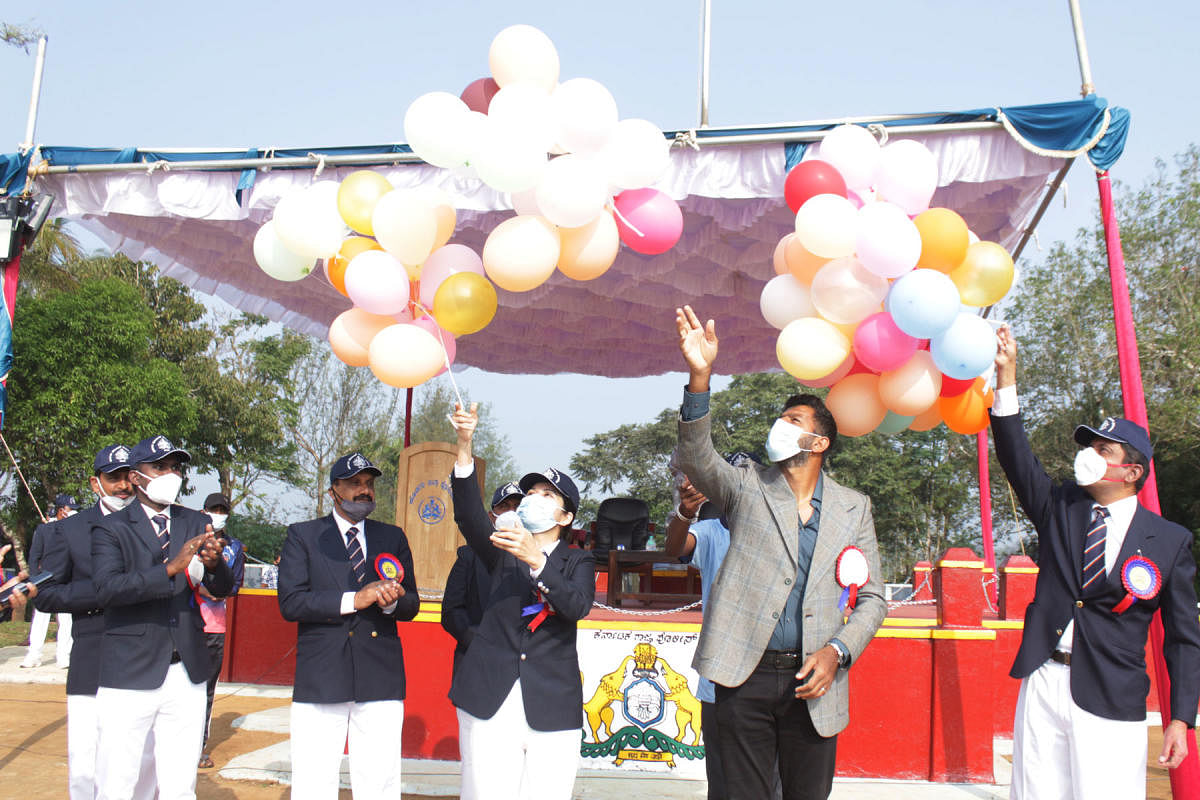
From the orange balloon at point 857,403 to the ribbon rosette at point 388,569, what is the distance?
1.90 meters

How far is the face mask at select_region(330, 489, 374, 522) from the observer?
3.96 m

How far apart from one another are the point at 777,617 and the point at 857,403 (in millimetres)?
1148

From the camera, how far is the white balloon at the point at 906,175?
388cm

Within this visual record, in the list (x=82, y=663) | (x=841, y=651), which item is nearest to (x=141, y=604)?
(x=82, y=663)

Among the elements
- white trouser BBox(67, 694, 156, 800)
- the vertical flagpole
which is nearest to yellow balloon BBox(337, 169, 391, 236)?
white trouser BBox(67, 694, 156, 800)

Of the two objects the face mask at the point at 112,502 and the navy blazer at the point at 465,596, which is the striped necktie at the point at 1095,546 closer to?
the navy blazer at the point at 465,596

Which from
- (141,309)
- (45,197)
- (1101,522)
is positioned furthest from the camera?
(141,309)

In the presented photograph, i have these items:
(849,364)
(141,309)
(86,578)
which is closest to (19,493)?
(141,309)

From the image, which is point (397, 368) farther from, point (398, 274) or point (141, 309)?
point (141, 309)

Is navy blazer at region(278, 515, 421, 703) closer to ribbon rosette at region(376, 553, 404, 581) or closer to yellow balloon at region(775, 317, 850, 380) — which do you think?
ribbon rosette at region(376, 553, 404, 581)

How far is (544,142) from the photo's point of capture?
12.3 feet

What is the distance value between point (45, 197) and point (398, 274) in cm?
362

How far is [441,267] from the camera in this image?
13.2ft

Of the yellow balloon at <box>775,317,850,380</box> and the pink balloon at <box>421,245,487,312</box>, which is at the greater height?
the pink balloon at <box>421,245,487,312</box>
